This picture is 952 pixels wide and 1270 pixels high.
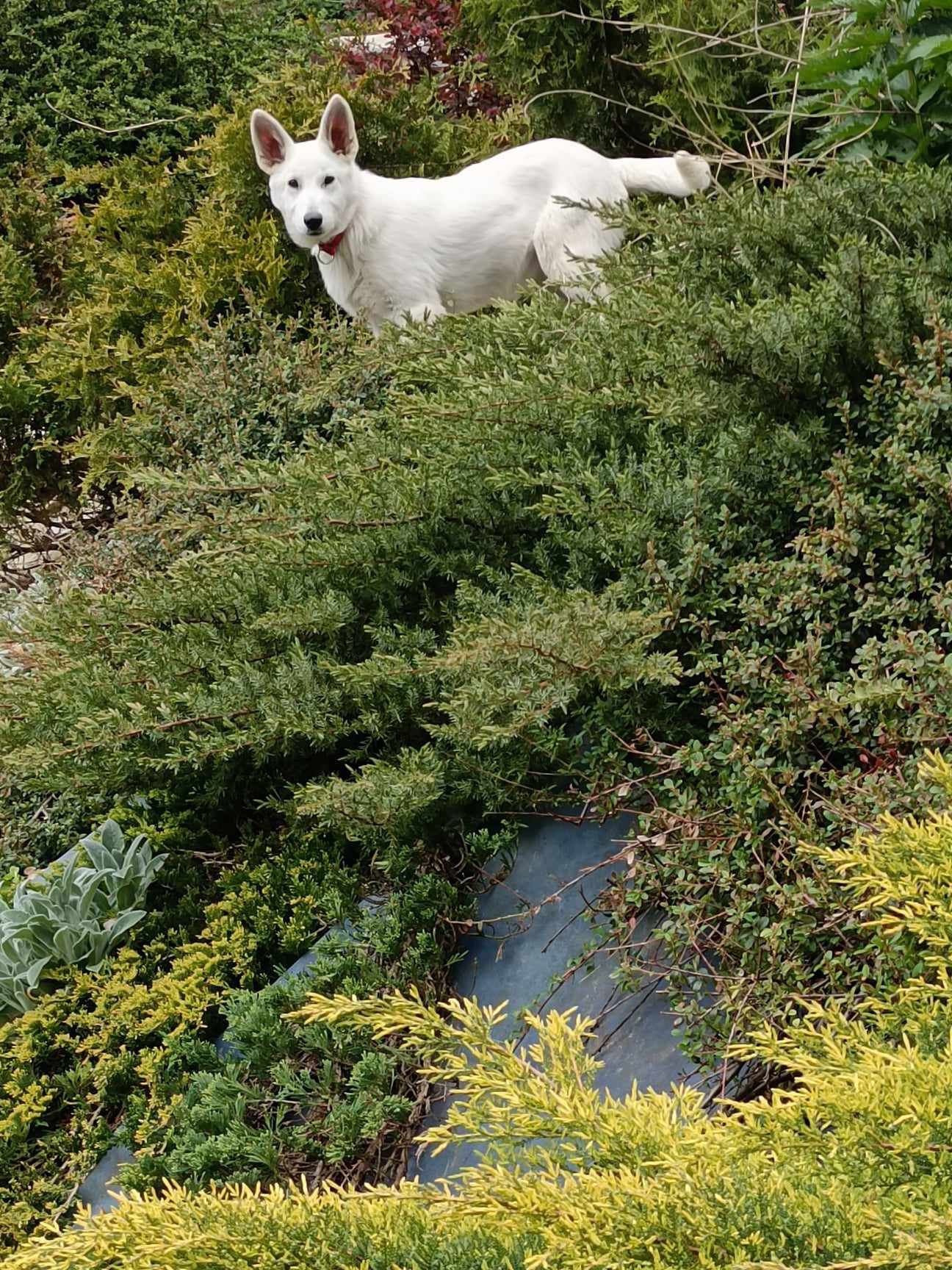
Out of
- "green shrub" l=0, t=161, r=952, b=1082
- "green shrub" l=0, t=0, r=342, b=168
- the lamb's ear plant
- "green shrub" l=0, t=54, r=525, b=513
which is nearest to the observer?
"green shrub" l=0, t=161, r=952, b=1082

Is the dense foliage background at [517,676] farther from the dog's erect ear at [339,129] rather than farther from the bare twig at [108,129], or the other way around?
the bare twig at [108,129]

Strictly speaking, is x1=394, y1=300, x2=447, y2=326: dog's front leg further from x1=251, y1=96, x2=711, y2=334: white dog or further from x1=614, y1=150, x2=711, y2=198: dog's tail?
x1=614, y1=150, x2=711, y2=198: dog's tail

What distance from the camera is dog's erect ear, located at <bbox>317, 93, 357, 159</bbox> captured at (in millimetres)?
4465

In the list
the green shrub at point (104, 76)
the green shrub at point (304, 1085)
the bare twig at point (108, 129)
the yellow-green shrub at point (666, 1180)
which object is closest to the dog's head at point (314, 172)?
the green shrub at point (304, 1085)

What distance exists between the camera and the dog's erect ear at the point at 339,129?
14.6ft

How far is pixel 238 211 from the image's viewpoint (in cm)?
573

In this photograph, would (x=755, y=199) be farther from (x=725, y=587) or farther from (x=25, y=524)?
(x=25, y=524)

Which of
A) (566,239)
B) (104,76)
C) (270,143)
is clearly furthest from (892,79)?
(104,76)

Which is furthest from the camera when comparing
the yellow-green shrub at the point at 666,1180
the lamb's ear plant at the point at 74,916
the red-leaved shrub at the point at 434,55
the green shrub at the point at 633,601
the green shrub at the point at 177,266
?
the red-leaved shrub at the point at 434,55

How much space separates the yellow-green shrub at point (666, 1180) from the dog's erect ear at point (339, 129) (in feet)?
12.1

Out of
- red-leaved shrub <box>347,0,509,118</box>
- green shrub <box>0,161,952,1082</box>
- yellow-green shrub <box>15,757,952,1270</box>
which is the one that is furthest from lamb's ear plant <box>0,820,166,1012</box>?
red-leaved shrub <box>347,0,509,118</box>

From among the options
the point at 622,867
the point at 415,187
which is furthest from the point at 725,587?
the point at 415,187

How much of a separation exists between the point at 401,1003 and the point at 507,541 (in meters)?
1.85

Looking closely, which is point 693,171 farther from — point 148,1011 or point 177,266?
point 148,1011
